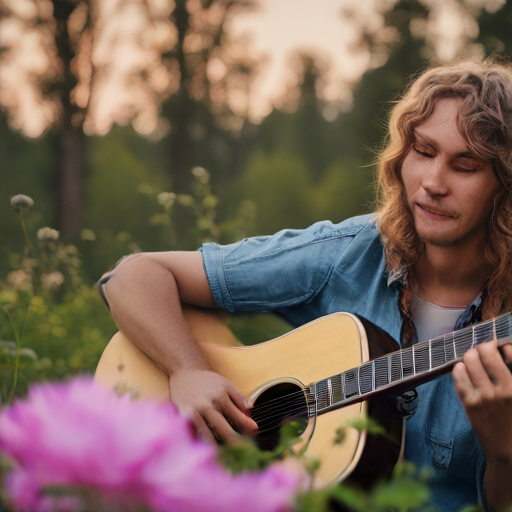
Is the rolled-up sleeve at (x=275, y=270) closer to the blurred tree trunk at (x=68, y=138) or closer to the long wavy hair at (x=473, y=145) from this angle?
the long wavy hair at (x=473, y=145)

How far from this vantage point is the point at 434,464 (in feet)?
5.80

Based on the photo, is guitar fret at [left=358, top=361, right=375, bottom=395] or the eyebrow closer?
guitar fret at [left=358, top=361, right=375, bottom=395]

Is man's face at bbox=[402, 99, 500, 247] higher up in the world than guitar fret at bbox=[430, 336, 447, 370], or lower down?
higher up

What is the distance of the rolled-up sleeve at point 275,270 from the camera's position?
2088 millimetres

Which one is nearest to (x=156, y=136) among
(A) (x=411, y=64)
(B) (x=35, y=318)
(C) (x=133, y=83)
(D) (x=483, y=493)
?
(C) (x=133, y=83)

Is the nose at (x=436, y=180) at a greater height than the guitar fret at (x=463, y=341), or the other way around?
the nose at (x=436, y=180)

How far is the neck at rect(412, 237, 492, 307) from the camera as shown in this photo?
1948mm

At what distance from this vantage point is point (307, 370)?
1.67m

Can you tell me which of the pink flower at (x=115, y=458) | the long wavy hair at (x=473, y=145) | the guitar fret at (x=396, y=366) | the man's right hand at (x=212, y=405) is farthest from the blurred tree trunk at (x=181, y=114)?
the pink flower at (x=115, y=458)

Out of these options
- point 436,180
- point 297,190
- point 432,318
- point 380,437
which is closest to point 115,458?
point 380,437

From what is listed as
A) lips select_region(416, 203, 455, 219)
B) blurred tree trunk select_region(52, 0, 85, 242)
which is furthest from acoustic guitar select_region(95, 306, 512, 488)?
blurred tree trunk select_region(52, 0, 85, 242)

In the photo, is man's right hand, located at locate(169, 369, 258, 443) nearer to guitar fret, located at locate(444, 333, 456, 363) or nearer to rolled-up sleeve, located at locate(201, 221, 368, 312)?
rolled-up sleeve, located at locate(201, 221, 368, 312)

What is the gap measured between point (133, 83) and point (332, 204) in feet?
23.2

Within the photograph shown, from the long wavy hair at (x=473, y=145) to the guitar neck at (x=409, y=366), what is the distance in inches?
17.4
